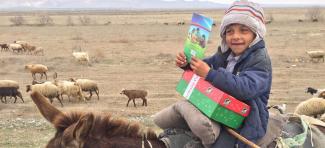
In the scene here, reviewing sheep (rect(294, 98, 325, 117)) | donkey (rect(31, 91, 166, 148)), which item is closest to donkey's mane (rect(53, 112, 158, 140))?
donkey (rect(31, 91, 166, 148))

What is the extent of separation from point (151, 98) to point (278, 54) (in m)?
15.6

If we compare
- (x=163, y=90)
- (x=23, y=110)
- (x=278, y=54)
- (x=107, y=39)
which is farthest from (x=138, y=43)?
(x=23, y=110)

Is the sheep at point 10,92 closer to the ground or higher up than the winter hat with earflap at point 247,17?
closer to the ground

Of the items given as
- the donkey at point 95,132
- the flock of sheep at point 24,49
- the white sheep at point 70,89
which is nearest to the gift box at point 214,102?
the donkey at point 95,132

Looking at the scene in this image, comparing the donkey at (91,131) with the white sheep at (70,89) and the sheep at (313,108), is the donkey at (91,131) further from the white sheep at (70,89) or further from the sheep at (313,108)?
the white sheep at (70,89)

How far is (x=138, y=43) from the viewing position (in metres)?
42.0

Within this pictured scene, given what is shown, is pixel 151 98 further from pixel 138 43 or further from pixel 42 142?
pixel 138 43

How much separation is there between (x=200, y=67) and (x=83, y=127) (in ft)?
2.71

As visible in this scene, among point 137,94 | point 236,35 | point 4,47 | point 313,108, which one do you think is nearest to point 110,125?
point 236,35

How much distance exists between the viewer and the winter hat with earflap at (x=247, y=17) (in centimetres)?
327

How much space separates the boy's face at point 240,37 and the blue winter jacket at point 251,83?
0.06 metres

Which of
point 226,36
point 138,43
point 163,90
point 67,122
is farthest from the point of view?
point 138,43

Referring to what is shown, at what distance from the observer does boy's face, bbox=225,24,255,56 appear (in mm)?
3303

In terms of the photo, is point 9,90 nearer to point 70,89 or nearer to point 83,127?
point 70,89
